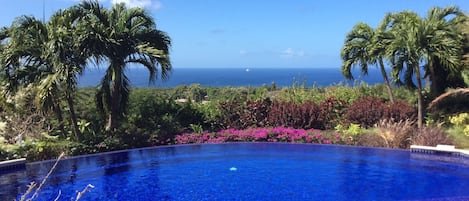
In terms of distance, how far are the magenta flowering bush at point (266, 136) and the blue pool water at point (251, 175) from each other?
36 centimetres

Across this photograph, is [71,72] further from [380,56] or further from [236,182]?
[380,56]

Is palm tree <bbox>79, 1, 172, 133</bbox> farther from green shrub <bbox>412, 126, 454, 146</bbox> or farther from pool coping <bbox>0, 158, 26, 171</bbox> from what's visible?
green shrub <bbox>412, 126, 454, 146</bbox>

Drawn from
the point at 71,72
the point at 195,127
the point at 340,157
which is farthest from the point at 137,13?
the point at 340,157

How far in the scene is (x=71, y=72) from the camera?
9469 millimetres

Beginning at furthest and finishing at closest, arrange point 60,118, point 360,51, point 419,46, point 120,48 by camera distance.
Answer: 1. point 360,51
2. point 419,46
3. point 60,118
4. point 120,48

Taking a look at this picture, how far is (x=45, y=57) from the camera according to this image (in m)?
9.81

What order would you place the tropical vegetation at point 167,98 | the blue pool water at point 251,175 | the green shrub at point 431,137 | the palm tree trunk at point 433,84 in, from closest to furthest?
→ the blue pool water at point 251,175 → the tropical vegetation at point 167,98 → the green shrub at point 431,137 → the palm tree trunk at point 433,84

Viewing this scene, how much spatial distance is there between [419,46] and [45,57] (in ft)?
31.2

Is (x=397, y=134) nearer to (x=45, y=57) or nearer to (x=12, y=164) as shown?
(x=45, y=57)

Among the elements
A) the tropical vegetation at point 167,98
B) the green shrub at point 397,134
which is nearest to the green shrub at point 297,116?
the tropical vegetation at point 167,98

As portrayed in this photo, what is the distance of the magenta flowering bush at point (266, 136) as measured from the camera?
1144 centimetres

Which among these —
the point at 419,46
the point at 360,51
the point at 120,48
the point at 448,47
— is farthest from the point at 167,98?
the point at 448,47

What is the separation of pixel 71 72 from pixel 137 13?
8.64ft

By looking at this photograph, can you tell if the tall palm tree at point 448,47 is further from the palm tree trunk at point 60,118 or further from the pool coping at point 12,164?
the pool coping at point 12,164
